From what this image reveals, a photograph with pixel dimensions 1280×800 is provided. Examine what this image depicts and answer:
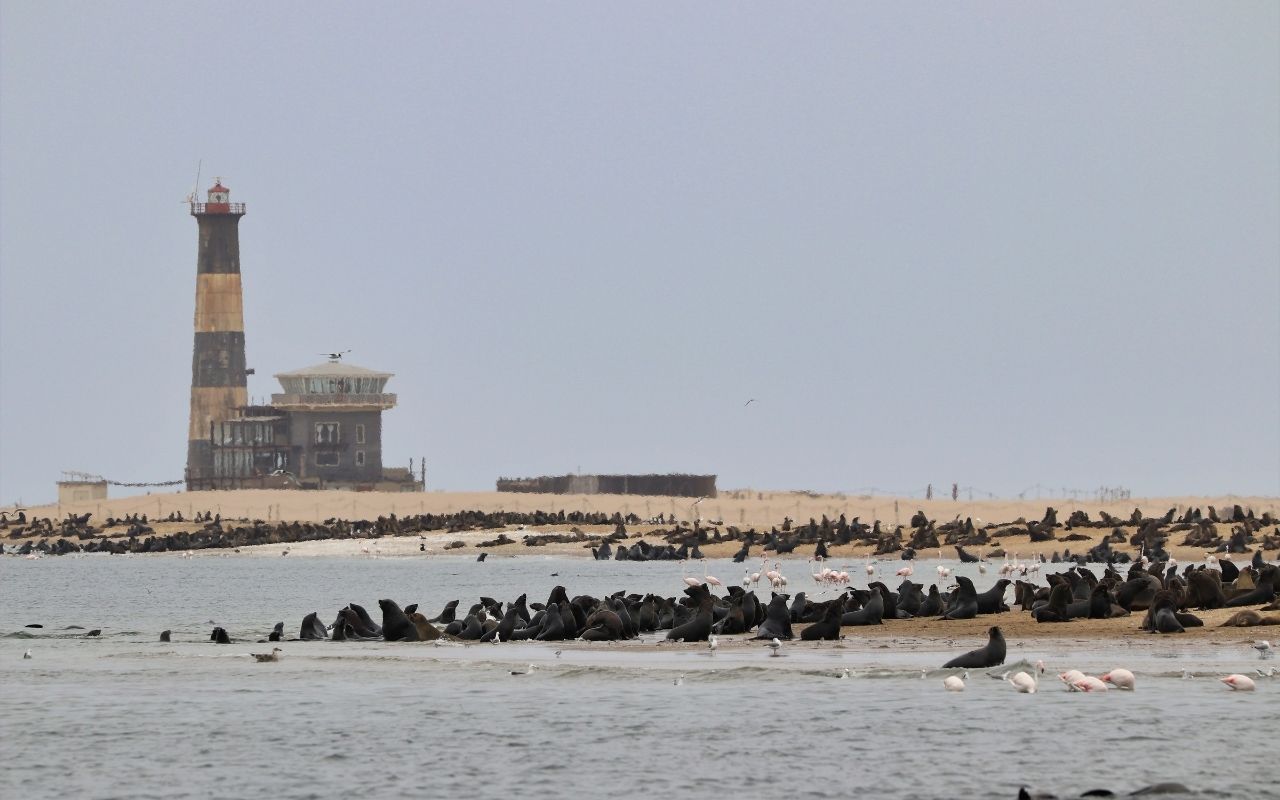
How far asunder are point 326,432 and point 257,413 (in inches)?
172

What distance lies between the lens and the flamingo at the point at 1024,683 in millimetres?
20328

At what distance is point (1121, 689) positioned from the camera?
20.7 meters

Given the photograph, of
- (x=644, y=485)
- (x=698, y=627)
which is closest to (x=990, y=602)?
(x=698, y=627)

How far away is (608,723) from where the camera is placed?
19844 mm

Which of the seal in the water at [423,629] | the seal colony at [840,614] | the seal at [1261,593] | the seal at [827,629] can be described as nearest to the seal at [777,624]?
the seal colony at [840,614]

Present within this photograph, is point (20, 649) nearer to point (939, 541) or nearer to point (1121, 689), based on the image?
point (1121, 689)

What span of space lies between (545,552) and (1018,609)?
35707 millimetres

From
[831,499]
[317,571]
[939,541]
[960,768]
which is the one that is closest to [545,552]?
[317,571]

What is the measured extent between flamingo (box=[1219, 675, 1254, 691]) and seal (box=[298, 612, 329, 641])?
Answer: 50.2ft

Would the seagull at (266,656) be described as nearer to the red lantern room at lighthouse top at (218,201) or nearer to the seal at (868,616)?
the seal at (868,616)

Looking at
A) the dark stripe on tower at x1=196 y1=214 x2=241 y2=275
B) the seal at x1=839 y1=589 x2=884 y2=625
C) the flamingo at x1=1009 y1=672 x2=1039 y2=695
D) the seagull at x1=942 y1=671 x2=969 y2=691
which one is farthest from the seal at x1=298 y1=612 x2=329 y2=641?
the dark stripe on tower at x1=196 y1=214 x2=241 y2=275

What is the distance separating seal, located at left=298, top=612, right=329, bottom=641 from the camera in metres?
30.8

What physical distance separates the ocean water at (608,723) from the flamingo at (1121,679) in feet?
0.42

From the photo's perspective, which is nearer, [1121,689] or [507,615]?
[1121,689]
